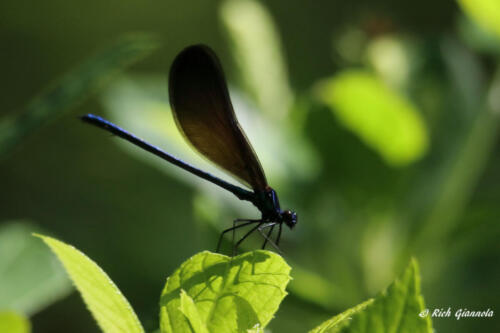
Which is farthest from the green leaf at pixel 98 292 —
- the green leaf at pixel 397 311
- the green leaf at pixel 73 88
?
the green leaf at pixel 73 88

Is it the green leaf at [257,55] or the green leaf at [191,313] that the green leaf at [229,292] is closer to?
the green leaf at [191,313]

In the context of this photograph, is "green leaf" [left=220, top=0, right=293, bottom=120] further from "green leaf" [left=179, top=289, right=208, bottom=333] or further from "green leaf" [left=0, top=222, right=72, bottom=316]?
"green leaf" [left=179, top=289, right=208, bottom=333]

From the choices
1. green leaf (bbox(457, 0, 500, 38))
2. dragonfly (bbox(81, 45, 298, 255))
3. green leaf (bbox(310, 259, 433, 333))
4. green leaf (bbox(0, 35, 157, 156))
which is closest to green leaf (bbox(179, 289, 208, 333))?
green leaf (bbox(310, 259, 433, 333))

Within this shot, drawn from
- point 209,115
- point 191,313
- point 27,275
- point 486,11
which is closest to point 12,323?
point 191,313

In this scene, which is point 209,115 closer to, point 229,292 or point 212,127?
point 212,127

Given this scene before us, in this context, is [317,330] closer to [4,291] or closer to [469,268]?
[4,291]

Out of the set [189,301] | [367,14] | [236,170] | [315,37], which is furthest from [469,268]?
[315,37]
